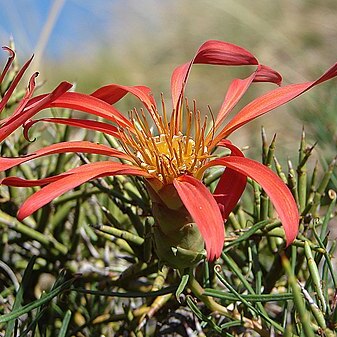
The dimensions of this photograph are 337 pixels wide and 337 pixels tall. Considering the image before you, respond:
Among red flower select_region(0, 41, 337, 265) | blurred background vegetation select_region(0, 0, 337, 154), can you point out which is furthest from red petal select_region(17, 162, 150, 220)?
blurred background vegetation select_region(0, 0, 337, 154)

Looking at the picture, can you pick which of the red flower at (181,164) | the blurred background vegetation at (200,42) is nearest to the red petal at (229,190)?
the red flower at (181,164)

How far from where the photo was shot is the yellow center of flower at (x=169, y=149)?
0.44 m

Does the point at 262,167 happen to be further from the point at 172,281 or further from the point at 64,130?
the point at 64,130

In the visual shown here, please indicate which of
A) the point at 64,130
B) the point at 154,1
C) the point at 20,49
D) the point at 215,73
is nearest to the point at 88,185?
the point at 64,130

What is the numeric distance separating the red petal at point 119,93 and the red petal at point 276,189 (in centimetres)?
11

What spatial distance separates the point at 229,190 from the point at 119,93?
0.40 feet

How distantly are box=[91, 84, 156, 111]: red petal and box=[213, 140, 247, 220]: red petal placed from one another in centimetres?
10

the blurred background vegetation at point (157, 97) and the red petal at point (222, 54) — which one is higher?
the red petal at point (222, 54)

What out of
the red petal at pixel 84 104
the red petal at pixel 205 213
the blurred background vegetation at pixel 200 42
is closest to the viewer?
the red petal at pixel 205 213

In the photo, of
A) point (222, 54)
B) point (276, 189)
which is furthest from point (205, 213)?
point (222, 54)

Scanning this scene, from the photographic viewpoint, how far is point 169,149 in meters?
0.48

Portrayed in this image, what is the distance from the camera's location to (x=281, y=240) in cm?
57

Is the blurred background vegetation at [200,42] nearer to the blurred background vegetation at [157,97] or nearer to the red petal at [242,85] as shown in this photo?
the blurred background vegetation at [157,97]

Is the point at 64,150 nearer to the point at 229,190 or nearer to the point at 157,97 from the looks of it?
the point at 229,190
